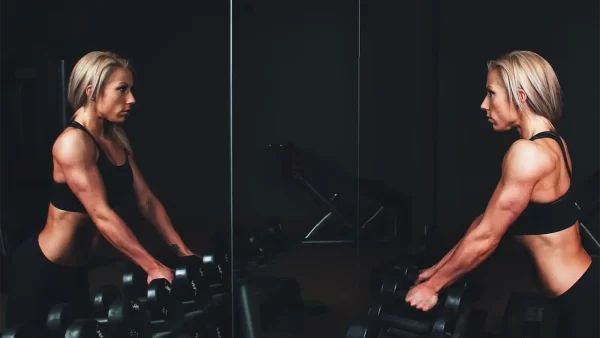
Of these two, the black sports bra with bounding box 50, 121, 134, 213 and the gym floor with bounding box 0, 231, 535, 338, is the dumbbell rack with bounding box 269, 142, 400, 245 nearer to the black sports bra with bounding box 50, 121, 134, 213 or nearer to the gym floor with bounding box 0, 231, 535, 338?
the gym floor with bounding box 0, 231, 535, 338

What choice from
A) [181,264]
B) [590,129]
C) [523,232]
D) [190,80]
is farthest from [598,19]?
[181,264]

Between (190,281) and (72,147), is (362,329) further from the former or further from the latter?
(72,147)

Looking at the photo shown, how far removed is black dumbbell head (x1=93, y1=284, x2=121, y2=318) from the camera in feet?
4.98

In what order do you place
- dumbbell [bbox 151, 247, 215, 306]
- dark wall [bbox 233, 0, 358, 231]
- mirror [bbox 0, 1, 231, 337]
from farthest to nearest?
1. dark wall [bbox 233, 0, 358, 231]
2. dumbbell [bbox 151, 247, 215, 306]
3. mirror [bbox 0, 1, 231, 337]

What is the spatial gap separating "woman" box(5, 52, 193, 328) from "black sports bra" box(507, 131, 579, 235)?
1049 millimetres

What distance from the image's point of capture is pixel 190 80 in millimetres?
1579

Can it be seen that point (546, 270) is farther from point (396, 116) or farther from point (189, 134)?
point (189, 134)

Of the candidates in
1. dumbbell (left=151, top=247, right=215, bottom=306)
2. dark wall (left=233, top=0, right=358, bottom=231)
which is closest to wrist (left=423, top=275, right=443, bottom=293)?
dark wall (left=233, top=0, right=358, bottom=231)

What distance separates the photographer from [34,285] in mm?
1462

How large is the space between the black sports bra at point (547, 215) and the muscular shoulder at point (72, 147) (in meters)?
1.18

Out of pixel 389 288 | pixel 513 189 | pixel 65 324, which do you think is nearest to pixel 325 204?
pixel 389 288

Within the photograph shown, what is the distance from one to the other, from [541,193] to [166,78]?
1064mm

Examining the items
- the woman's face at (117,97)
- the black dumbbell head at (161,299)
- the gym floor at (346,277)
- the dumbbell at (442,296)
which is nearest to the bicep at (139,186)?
the woman's face at (117,97)

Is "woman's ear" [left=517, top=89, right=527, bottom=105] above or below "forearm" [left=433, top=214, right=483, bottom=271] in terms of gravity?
above
